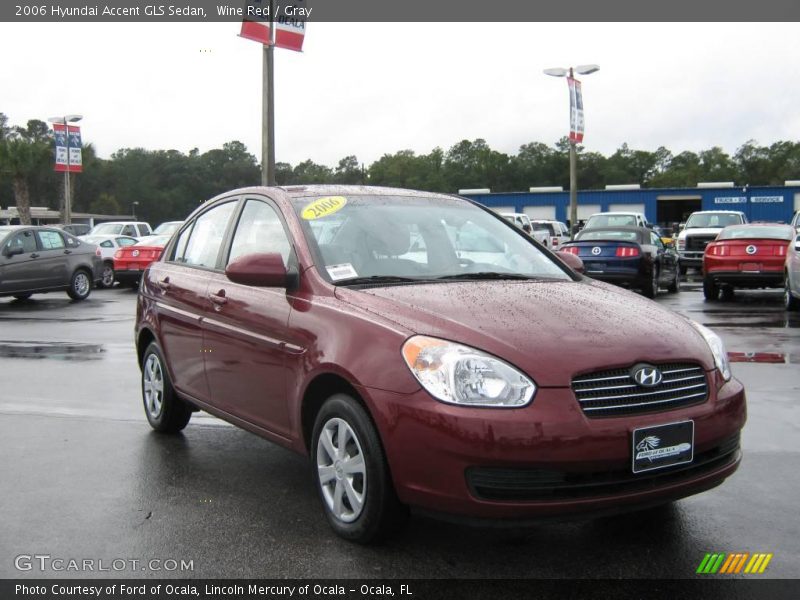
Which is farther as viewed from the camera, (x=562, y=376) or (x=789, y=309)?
(x=789, y=309)

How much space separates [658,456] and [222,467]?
2.73 m

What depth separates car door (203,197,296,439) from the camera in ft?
14.2

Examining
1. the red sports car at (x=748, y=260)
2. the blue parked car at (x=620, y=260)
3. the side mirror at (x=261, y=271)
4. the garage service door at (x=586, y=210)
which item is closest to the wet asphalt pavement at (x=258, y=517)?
the side mirror at (x=261, y=271)

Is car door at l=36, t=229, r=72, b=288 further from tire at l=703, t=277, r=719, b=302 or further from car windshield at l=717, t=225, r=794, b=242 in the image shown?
car windshield at l=717, t=225, r=794, b=242

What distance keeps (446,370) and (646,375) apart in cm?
Answer: 80

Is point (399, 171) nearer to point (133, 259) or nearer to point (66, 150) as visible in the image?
point (66, 150)

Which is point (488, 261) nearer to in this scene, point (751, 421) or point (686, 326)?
point (686, 326)

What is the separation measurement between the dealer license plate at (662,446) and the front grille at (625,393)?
8 cm

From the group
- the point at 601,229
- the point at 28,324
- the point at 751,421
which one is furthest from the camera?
the point at 601,229

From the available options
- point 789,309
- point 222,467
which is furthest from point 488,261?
point 789,309

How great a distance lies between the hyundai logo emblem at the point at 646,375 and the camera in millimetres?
3402

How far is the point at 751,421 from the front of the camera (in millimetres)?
6066

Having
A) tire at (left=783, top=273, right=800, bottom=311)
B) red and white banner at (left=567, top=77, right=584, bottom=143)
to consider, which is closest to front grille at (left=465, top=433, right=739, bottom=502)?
tire at (left=783, top=273, right=800, bottom=311)

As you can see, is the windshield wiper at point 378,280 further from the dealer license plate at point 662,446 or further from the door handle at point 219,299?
the dealer license plate at point 662,446
